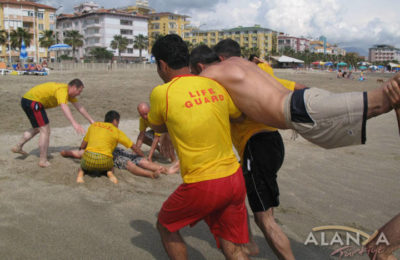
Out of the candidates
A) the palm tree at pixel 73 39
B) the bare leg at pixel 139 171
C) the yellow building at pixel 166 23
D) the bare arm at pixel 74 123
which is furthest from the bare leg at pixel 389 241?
the yellow building at pixel 166 23

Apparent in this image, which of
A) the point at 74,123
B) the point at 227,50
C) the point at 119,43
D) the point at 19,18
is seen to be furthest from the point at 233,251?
the point at 119,43

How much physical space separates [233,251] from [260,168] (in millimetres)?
833

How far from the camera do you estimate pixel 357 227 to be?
13.0 feet

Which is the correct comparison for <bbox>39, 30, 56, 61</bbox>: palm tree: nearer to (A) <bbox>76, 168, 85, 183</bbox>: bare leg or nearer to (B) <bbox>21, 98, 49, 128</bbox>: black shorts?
(B) <bbox>21, 98, 49, 128</bbox>: black shorts

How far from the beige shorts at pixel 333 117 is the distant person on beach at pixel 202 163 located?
48 cm

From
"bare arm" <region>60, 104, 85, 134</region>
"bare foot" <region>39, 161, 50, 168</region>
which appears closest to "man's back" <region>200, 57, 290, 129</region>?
"bare arm" <region>60, 104, 85, 134</region>

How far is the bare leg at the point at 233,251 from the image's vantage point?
2.31 meters

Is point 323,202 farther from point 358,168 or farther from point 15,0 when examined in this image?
point 15,0

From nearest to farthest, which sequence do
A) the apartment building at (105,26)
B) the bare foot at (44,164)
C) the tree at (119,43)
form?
the bare foot at (44,164) < the tree at (119,43) < the apartment building at (105,26)

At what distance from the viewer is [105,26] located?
260 feet

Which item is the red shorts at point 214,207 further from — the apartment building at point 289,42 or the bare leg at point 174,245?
the apartment building at point 289,42

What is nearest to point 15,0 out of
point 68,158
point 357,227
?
point 68,158

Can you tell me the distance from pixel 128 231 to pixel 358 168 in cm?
438

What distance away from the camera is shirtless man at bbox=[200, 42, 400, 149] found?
6.27 feet
